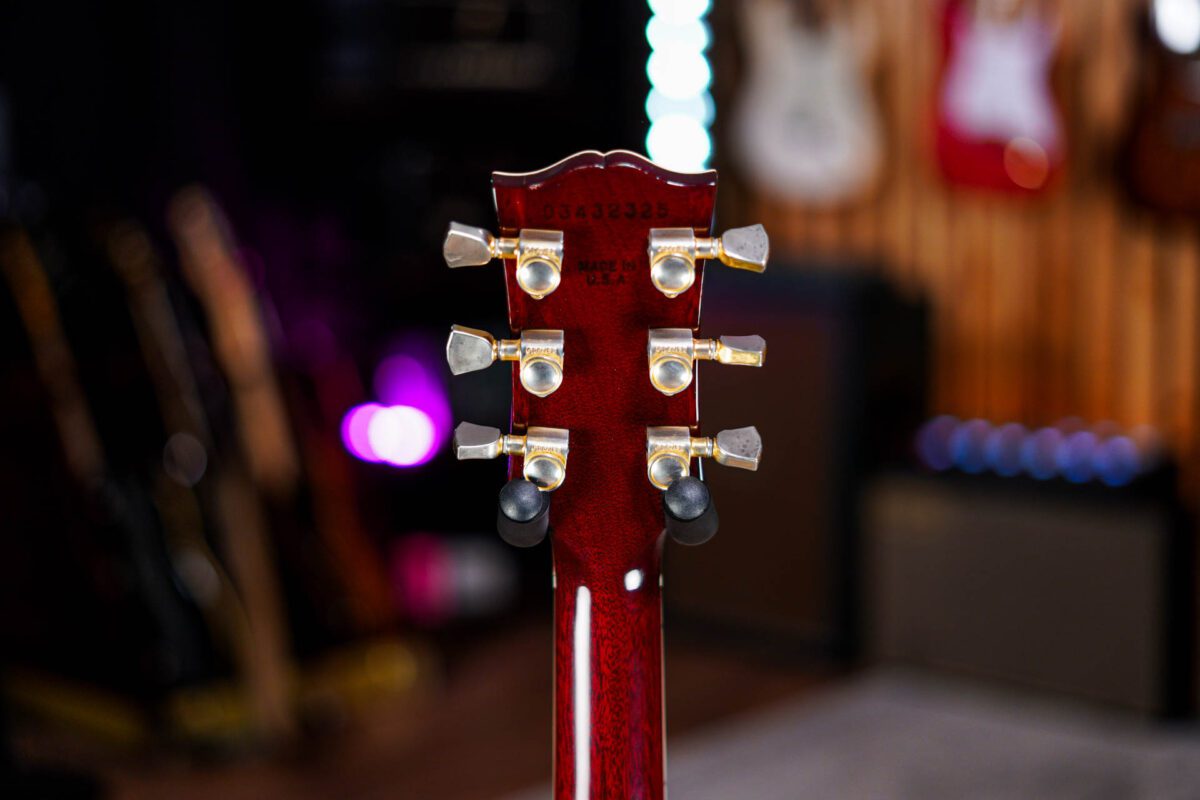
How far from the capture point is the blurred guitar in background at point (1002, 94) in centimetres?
321

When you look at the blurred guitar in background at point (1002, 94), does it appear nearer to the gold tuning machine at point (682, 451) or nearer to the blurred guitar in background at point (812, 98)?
the blurred guitar in background at point (812, 98)

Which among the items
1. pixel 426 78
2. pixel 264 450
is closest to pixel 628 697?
pixel 264 450

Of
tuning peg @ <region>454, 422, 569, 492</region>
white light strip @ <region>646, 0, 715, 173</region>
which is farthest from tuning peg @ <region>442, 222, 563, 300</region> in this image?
white light strip @ <region>646, 0, 715, 173</region>

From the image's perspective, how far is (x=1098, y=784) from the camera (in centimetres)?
250

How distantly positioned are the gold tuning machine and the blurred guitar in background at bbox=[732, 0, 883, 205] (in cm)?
270

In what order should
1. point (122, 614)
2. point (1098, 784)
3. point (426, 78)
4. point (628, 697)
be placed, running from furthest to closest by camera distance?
1. point (426, 78)
2. point (122, 614)
3. point (1098, 784)
4. point (628, 697)

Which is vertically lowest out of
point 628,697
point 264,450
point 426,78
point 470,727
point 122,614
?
point 470,727

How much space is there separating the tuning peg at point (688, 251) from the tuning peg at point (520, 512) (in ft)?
0.58

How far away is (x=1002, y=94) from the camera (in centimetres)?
323

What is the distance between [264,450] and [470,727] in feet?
2.43

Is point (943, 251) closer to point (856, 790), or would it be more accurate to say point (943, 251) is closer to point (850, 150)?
point (850, 150)

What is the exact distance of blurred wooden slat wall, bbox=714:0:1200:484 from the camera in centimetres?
321

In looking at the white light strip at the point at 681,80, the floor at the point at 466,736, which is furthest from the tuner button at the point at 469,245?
the white light strip at the point at 681,80

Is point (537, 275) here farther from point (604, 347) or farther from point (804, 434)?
point (804, 434)
